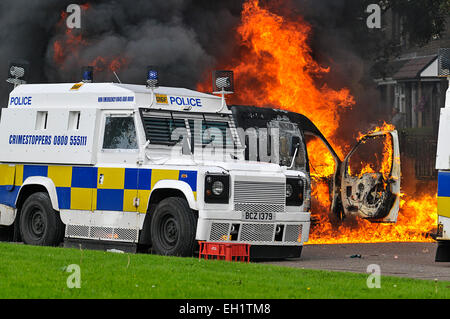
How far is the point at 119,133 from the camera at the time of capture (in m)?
15.3

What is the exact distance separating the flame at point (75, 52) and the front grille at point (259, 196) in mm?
9080

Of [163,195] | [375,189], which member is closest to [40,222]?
[163,195]

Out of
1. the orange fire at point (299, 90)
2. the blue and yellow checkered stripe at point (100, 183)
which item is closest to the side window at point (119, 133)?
the blue and yellow checkered stripe at point (100, 183)

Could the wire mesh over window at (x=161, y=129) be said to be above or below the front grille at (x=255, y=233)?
above

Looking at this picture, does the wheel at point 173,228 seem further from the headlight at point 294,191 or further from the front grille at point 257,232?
the headlight at point 294,191

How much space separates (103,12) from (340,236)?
306 inches

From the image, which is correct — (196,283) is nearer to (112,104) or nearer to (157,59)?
(112,104)

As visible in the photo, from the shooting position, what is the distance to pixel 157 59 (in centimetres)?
2288

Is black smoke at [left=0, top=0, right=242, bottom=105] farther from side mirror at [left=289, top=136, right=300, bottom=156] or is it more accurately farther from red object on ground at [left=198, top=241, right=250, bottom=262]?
red object on ground at [left=198, top=241, right=250, bottom=262]

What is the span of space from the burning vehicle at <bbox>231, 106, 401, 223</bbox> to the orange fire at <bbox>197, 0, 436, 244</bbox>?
4.07 ft

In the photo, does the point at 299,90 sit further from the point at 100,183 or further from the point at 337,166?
the point at 100,183

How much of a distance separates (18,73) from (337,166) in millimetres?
5325

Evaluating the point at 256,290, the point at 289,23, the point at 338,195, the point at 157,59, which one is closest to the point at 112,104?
the point at 338,195

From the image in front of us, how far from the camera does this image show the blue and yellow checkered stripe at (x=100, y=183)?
14.6 meters
